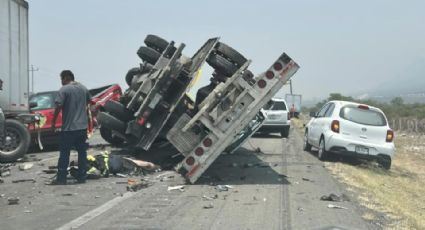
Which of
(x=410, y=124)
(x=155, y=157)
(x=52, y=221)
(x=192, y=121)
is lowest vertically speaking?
(x=410, y=124)

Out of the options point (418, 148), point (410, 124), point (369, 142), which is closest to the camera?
point (369, 142)

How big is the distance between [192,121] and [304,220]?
3.48 metres

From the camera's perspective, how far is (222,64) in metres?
11.5

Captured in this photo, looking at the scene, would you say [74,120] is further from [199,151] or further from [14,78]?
[14,78]

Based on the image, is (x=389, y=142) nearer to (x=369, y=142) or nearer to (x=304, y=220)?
(x=369, y=142)

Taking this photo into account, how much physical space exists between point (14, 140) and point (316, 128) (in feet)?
27.3

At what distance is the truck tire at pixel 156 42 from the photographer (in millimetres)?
13727

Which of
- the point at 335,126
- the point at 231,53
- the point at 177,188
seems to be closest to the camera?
the point at 177,188

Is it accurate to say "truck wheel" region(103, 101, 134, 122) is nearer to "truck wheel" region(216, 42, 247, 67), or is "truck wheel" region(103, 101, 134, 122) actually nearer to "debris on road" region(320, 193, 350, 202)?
"truck wheel" region(216, 42, 247, 67)

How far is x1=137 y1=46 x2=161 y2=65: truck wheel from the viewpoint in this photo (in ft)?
44.2

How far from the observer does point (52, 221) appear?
6.85m

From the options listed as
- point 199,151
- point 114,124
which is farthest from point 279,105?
point 199,151

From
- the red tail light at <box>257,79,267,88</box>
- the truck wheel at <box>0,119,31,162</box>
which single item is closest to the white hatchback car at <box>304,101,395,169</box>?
the red tail light at <box>257,79,267,88</box>

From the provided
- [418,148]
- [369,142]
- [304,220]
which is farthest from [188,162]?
[418,148]
